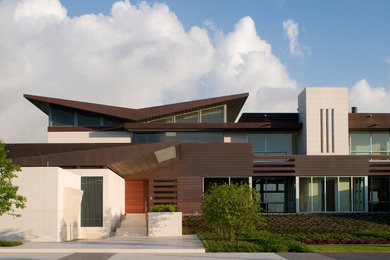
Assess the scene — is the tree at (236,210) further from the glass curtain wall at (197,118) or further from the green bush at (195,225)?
the glass curtain wall at (197,118)

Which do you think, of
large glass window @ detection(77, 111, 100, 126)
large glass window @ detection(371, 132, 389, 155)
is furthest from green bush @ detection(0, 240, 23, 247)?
large glass window @ detection(371, 132, 389, 155)

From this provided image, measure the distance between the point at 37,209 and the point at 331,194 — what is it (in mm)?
21330

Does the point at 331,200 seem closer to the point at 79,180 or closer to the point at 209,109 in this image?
the point at 209,109

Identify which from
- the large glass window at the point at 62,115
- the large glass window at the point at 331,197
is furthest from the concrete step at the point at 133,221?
the large glass window at the point at 331,197

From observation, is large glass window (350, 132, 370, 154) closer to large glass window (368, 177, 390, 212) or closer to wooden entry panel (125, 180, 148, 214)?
large glass window (368, 177, 390, 212)

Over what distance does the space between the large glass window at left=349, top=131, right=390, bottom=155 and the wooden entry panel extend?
51.5 feet

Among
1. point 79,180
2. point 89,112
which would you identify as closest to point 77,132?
point 89,112

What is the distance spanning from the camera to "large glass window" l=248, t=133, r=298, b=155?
3791 centimetres

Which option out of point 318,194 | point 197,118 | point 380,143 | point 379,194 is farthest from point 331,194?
point 197,118

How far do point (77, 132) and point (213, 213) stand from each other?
642 inches

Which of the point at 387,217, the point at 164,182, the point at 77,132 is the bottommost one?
the point at 387,217

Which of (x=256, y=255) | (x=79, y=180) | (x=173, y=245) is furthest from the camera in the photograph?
(x=79, y=180)

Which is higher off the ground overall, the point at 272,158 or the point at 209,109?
the point at 209,109

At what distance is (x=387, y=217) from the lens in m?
33.7
